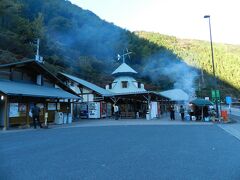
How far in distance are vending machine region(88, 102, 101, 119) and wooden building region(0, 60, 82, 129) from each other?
650 centimetres

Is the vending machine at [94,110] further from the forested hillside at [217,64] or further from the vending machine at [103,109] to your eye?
the forested hillside at [217,64]

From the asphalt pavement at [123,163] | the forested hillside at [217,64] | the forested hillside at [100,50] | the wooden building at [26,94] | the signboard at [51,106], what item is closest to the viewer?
the asphalt pavement at [123,163]

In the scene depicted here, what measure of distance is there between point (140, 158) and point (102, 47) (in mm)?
82817

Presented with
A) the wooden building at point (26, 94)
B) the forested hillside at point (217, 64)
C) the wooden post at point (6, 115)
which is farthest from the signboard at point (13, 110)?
the forested hillside at point (217, 64)

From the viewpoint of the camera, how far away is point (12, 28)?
51.7 meters

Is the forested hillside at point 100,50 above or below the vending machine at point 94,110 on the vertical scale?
above

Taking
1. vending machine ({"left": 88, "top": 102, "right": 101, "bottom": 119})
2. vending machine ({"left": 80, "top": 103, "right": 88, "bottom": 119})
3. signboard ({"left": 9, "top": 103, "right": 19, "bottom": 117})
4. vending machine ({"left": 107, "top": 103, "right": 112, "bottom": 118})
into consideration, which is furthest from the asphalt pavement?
vending machine ({"left": 107, "top": 103, "right": 112, "bottom": 118})

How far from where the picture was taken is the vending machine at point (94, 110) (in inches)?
1316

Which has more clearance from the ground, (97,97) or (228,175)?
(97,97)

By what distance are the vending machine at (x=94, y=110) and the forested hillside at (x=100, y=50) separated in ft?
70.3

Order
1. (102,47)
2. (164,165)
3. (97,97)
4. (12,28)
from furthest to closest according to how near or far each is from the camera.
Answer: (102,47) → (12,28) → (97,97) → (164,165)

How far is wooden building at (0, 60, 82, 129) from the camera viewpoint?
18.5m

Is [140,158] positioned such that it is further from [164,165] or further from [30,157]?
[30,157]

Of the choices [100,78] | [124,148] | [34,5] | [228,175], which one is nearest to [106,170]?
[228,175]
